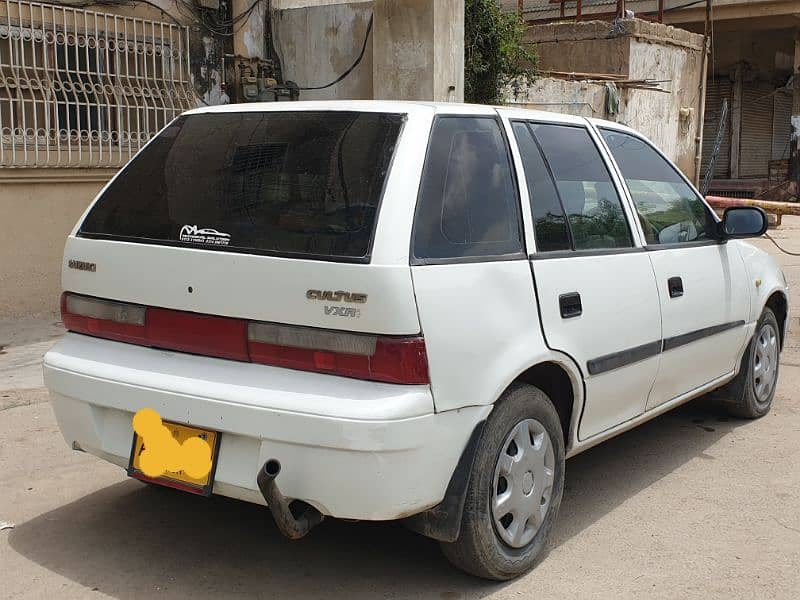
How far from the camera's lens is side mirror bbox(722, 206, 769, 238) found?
4.96 metres

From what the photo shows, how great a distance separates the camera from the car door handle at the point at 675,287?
4.47m

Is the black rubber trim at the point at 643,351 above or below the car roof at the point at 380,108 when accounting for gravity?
below

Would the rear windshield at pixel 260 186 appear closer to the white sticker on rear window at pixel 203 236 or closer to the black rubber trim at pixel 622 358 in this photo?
the white sticker on rear window at pixel 203 236

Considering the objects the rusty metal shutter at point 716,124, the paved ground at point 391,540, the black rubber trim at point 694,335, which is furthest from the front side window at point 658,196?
the rusty metal shutter at point 716,124

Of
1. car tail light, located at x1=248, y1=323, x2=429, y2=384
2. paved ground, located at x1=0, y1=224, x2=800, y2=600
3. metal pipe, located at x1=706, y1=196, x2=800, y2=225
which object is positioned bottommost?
paved ground, located at x1=0, y1=224, x2=800, y2=600

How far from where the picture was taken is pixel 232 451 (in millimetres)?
3223

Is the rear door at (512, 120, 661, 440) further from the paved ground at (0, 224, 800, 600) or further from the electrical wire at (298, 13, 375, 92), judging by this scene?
the electrical wire at (298, 13, 375, 92)

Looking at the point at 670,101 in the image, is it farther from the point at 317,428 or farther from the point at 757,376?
the point at 317,428

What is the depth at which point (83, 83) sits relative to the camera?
8.20m

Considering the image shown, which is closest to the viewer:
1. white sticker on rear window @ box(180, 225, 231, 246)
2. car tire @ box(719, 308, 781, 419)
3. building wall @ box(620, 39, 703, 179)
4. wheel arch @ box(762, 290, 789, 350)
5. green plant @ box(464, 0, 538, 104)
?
white sticker on rear window @ box(180, 225, 231, 246)

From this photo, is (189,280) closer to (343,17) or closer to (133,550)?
(133,550)

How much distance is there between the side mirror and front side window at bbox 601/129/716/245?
0.08 metres

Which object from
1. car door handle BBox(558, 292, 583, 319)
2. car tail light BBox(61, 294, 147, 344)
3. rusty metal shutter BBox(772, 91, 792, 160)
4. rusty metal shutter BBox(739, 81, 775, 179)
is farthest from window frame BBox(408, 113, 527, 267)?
rusty metal shutter BBox(772, 91, 792, 160)

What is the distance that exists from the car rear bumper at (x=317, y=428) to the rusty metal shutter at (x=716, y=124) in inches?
891
